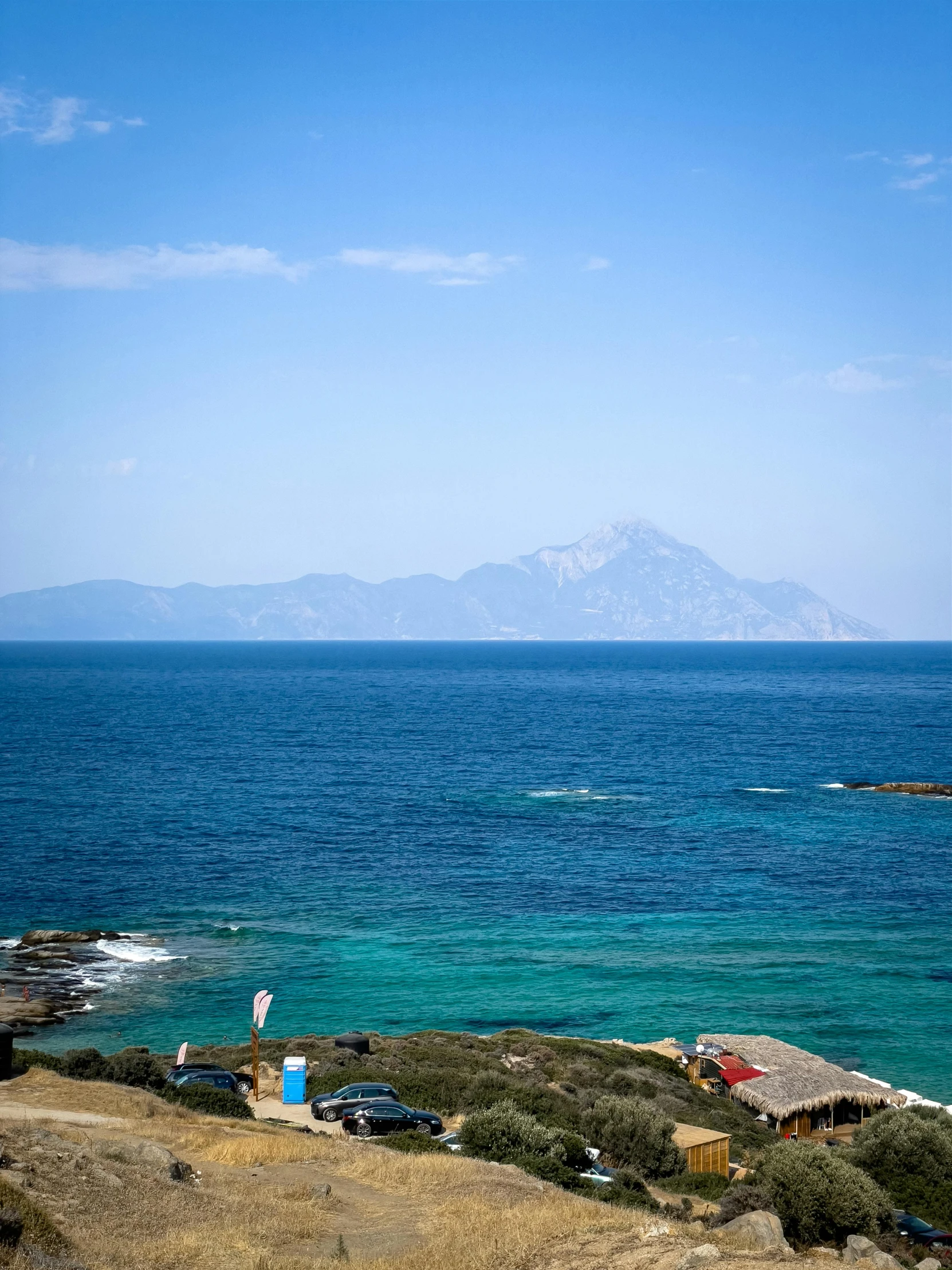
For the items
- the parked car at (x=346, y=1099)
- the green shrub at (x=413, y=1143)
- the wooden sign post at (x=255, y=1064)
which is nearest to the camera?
the green shrub at (x=413, y=1143)

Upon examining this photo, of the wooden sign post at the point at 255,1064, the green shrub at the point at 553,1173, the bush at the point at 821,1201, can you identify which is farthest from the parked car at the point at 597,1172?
the wooden sign post at the point at 255,1064

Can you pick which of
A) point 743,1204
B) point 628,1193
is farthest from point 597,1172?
point 743,1204

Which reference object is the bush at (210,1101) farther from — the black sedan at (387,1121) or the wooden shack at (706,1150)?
the wooden shack at (706,1150)

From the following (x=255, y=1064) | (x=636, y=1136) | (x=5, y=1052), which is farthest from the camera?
(x=255, y=1064)

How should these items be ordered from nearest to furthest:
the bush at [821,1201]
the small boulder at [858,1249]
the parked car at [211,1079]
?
1. the small boulder at [858,1249]
2. the bush at [821,1201]
3. the parked car at [211,1079]

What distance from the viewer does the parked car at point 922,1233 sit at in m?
21.9

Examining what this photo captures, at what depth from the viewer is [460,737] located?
129750 millimetres

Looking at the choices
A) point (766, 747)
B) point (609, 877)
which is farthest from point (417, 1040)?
point (766, 747)

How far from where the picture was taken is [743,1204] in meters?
20.4

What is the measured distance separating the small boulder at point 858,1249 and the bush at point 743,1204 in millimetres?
1415

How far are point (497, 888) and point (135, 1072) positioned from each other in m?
33.9

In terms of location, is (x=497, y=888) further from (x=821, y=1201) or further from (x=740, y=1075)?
(x=821, y=1201)

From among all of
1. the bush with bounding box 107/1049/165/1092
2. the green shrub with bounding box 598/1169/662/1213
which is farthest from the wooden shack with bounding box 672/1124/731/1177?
the bush with bounding box 107/1049/165/1092

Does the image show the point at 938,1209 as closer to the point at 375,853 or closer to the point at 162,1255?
the point at 162,1255
